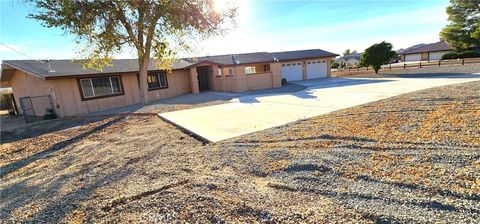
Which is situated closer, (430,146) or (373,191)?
(373,191)

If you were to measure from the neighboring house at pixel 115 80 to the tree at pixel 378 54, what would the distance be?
5.27 metres

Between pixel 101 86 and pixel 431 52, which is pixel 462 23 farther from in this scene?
pixel 101 86

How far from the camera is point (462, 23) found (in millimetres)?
34094

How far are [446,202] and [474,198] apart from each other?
28cm

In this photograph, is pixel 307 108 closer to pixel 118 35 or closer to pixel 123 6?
pixel 123 6

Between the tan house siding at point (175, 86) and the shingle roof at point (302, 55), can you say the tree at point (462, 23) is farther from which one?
the tan house siding at point (175, 86)

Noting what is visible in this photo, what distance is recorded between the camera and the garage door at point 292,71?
918 inches

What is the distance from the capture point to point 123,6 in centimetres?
1173

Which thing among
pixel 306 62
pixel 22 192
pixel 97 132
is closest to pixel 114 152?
pixel 22 192

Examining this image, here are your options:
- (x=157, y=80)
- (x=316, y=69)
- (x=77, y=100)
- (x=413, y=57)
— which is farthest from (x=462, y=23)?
(x=77, y=100)

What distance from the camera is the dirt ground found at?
2.75 meters

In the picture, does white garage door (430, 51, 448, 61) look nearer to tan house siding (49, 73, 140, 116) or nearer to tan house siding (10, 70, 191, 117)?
tan house siding (10, 70, 191, 117)

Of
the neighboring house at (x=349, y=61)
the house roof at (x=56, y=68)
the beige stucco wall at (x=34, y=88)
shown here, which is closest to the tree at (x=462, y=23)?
the neighboring house at (x=349, y=61)

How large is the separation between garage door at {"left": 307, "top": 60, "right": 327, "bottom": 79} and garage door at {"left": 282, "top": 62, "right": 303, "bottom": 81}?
3.45 feet
